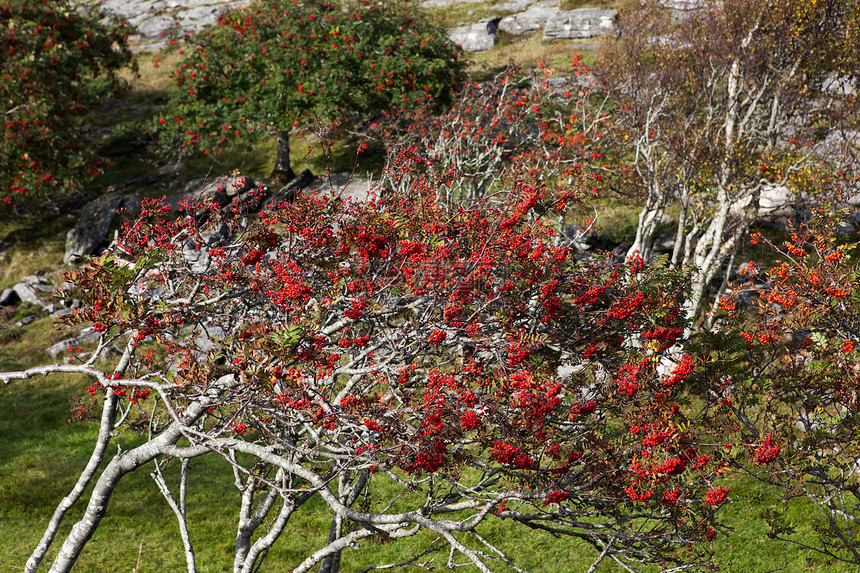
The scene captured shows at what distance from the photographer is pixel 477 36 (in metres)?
36.1

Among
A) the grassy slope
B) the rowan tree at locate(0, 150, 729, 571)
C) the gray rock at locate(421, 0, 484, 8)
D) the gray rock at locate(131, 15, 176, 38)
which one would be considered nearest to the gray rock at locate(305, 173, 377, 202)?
the grassy slope

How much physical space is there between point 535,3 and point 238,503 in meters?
36.6

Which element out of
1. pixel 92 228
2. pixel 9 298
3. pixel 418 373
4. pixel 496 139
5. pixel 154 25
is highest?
pixel 418 373

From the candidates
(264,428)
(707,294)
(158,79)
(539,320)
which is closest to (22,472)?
(264,428)

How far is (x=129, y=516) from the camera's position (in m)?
12.2

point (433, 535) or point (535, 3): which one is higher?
point (535, 3)

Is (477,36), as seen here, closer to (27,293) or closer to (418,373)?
(27,293)

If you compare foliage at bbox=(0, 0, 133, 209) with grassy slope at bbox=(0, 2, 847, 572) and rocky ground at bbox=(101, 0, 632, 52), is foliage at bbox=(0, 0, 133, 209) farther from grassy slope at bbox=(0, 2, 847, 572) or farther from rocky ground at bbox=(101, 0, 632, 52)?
grassy slope at bbox=(0, 2, 847, 572)

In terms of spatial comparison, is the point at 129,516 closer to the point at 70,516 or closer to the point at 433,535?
the point at 70,516

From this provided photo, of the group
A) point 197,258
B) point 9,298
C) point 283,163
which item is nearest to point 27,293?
point 9,298

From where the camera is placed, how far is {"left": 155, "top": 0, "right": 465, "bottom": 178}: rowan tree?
70.0 feet

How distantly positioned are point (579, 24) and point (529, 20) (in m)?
3.65

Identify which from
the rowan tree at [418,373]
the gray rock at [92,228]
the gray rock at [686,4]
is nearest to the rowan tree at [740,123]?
the gray rock at [686,4]

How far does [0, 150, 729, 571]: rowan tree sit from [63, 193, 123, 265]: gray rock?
15796 millimetres
